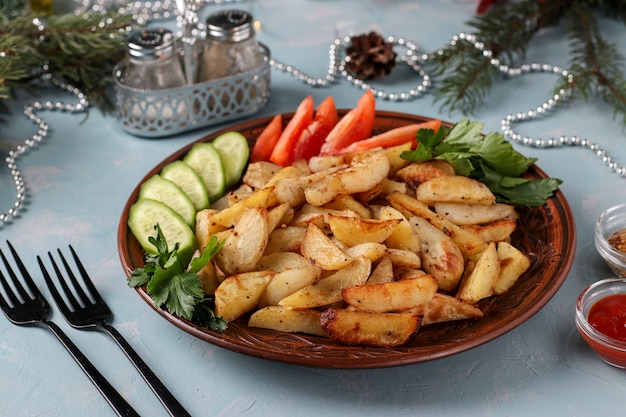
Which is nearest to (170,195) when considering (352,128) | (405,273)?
(352,128)

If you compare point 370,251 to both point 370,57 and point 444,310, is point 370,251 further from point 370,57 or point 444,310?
point 370,57

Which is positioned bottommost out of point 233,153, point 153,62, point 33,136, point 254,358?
point 33,136

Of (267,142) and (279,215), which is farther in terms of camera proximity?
(267,142)

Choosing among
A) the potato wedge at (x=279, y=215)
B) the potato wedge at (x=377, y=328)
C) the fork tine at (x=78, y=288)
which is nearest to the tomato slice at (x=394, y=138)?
the potato wedge at (x=279, y=215)

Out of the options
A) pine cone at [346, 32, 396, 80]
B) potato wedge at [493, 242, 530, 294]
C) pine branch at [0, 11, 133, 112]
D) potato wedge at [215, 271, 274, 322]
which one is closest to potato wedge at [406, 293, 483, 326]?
potato wedge at [493, 242, 530, 294]

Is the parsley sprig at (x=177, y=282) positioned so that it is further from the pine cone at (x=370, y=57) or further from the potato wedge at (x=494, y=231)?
the pine cone at (x=370, y=57)

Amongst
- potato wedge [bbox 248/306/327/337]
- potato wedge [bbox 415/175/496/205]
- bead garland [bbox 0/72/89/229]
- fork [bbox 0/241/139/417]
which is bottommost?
bead garland [bbox 0/72/89/229]

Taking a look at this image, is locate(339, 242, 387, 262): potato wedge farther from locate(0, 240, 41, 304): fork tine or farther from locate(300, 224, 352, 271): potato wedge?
locate(0, 240, 41, 304): fork tine
